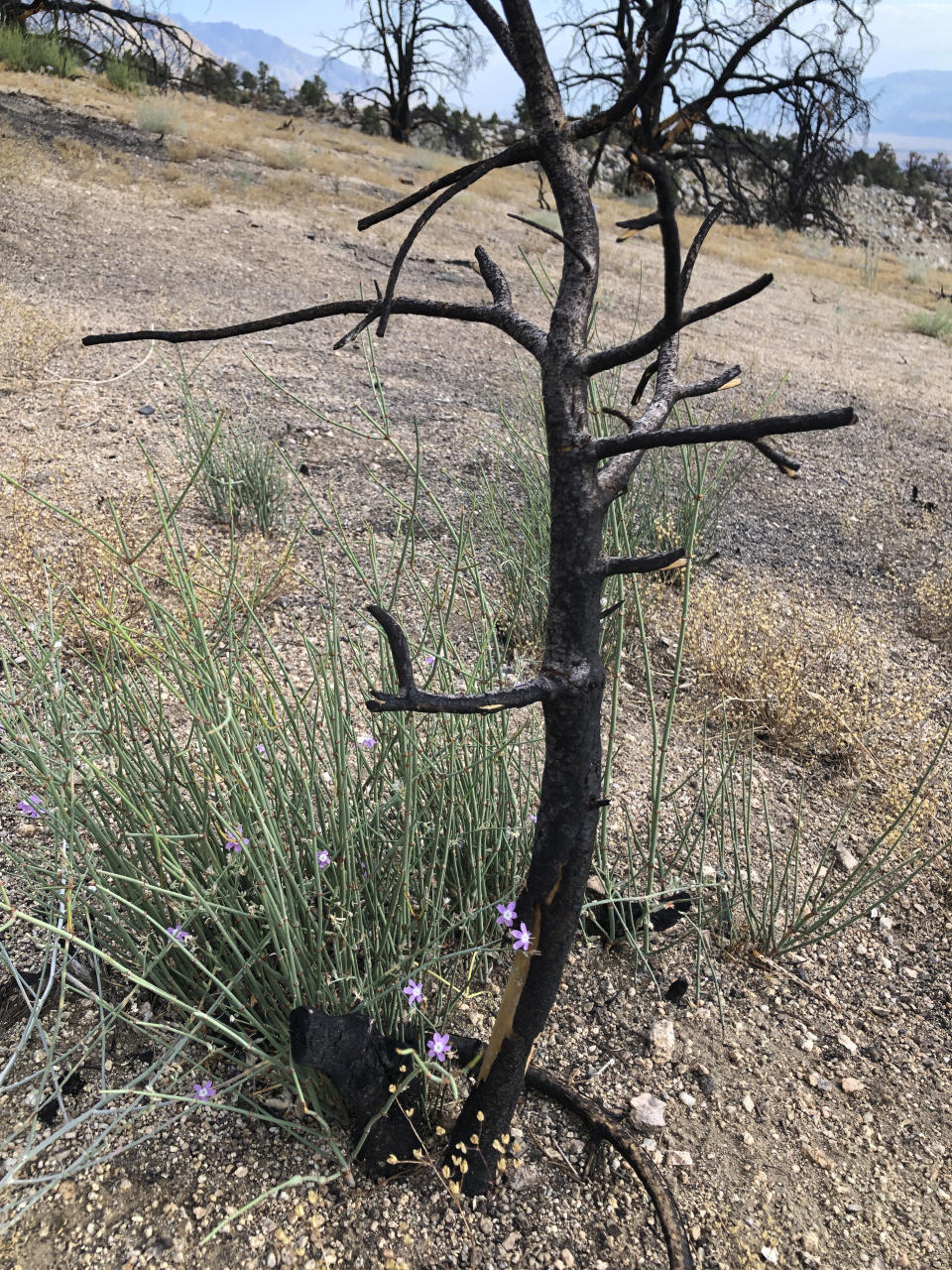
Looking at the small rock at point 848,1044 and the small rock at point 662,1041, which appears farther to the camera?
the small rock at point 848,1044

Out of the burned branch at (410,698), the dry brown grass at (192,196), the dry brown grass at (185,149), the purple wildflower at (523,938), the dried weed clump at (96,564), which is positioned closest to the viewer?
the burned branch at (410,698)

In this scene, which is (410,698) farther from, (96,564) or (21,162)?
(21,162)

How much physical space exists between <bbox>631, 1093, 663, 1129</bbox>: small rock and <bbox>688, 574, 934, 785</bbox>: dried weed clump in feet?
3.64

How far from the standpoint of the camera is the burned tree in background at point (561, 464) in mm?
823

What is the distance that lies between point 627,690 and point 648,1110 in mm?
1479

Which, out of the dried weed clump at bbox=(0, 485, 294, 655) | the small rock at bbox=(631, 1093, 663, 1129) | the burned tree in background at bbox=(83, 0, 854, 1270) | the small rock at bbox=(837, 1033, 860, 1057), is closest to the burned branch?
the burned tree in background at bbox=(83, 0, 854, 1270)

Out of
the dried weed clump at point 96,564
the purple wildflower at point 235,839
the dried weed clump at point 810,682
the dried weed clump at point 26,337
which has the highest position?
the dried weed clump at point 26,337

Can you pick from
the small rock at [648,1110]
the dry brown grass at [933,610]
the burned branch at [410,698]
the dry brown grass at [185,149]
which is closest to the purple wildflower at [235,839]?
the burned branch at [410,698]

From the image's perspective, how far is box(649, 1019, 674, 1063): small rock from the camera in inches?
62.4

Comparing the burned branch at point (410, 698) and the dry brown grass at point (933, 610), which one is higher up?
the burned branch at point (410, 698)

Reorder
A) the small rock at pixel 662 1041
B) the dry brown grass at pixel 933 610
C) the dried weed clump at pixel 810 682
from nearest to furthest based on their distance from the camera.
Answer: the small rock at pixel 662 1041 < the dried weed clump at pixel 810 682 < the dry brown grass at pixel 933 610

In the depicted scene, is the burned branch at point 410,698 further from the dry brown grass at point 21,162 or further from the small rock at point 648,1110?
the dry brown grass at point 21,162

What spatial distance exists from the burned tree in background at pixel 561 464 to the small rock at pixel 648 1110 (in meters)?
0.37

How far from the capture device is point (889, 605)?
143 inches
